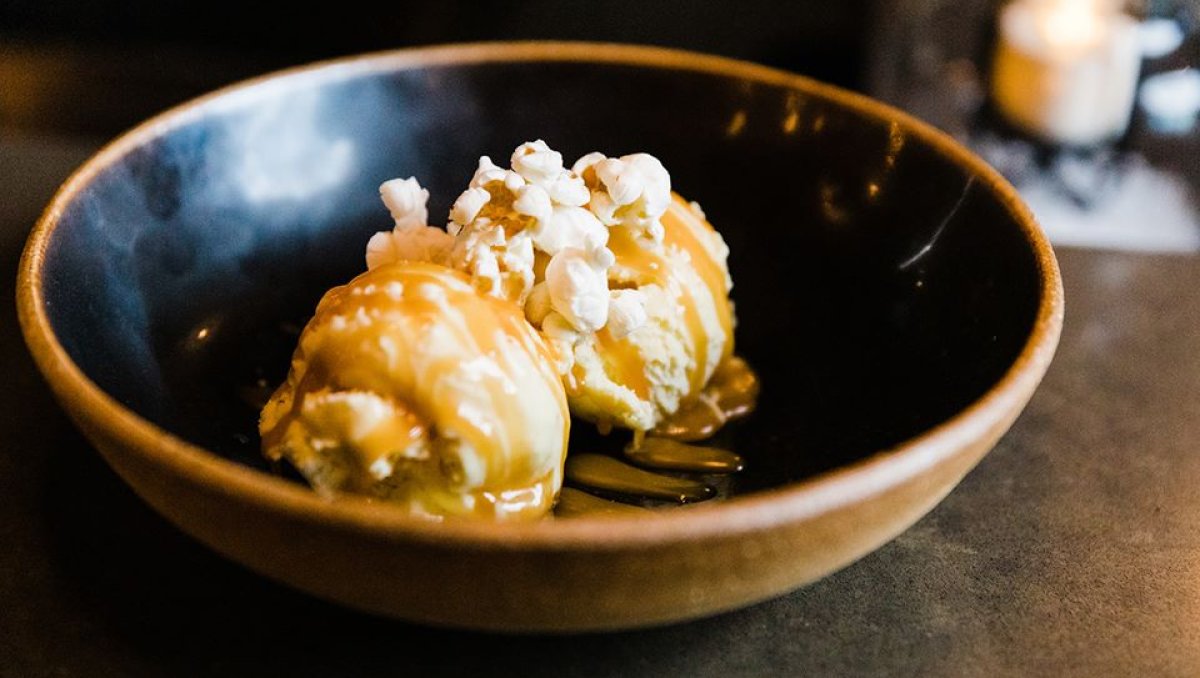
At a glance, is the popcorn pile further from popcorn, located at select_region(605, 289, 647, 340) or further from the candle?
the candle

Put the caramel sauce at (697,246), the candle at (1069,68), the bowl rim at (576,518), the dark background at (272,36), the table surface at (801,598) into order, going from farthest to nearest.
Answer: the dark background at (272,36), the candle at (1069,68), the caramel sauce at (697,246), the table surface at (801,598), the bowl rim at (576,518)

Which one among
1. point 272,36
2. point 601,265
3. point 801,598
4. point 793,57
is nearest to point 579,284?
point 601,265

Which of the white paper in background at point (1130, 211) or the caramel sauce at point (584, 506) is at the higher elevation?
the caramel sauce at point (584, 506)

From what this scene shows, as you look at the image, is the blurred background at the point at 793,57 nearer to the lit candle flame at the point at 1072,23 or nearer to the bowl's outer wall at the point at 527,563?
the lit candle flame at the point at 1072,23

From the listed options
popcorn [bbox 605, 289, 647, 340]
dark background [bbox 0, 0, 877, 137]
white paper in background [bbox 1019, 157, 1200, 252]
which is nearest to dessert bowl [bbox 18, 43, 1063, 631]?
popcorn [bbox 605, 289, 647, 340]

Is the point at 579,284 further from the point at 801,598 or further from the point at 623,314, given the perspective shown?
the point at 801,598

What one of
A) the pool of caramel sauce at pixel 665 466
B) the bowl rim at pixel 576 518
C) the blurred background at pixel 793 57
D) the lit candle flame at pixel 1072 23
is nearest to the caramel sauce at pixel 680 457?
the pool of caramel sauce at pixel 665 466

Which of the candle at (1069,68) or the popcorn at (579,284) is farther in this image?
the candle at (1069,68)
